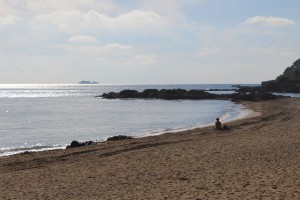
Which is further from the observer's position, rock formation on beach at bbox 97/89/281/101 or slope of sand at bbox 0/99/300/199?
rock formation on beach at bbox 97/89/281/101

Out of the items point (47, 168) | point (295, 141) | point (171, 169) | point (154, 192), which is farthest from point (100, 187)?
point (295, 141)

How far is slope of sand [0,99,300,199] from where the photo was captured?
1267cm

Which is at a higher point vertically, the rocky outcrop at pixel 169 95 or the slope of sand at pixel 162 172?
the rocky outcrop at pixel 169 95

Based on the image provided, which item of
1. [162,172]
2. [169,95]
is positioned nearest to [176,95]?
[169,95]

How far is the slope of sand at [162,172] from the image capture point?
41.6 feet

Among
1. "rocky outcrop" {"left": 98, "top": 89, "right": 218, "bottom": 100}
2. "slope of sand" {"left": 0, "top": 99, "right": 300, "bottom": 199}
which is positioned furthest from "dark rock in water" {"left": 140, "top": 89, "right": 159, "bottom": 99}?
"slope of sand" {"left": 0, "top": 99, "right": 300, "bottom": 199}

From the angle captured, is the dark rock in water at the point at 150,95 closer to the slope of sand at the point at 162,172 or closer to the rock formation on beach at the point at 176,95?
the rock formation on beach at the point at 176,95

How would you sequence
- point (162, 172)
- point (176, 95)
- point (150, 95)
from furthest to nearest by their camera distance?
point (150, 95), point (176, 95), point (162, 172)

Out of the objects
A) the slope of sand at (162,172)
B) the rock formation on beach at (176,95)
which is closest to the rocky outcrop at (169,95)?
the rock formation on beach at (176,95)

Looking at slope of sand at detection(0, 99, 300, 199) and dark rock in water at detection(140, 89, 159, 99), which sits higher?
dark rock in water at detection(140, 89, 159, 99)

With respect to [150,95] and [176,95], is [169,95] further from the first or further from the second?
[150,95]

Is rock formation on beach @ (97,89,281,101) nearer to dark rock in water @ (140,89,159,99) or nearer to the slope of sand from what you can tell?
dark rock in water @ (140,89,159,99)

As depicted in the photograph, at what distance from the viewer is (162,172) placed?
627 inches

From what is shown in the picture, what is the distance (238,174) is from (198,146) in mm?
7903
